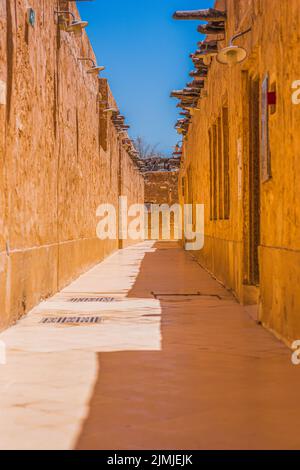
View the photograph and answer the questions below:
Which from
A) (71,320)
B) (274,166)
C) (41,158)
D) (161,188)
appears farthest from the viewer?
(161,188)

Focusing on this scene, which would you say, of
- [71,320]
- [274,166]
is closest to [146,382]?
[274,166]

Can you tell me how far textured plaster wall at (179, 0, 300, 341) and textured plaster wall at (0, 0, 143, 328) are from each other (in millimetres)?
2380

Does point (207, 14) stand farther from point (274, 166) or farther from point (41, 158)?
point (274, 166)

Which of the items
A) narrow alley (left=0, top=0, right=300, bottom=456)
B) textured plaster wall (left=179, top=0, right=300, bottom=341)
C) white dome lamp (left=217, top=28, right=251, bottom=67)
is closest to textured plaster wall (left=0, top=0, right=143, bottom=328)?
narrow alley (left=0, top=0, right=300, bottom=456)

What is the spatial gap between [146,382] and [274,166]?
8.72ft

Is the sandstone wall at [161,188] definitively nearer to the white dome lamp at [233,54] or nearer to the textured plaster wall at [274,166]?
the textured plaster wall at [274,166]

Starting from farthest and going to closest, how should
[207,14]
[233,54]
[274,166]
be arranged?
1. [207,14]
2. [233,54]
3. [274,166]

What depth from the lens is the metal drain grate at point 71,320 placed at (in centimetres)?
672

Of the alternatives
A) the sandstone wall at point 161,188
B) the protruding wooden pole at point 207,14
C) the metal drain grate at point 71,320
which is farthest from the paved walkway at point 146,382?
the sandstone wall at point 161,188

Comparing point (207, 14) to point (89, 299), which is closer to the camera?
point (89, 299)

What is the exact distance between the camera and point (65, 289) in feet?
34.3

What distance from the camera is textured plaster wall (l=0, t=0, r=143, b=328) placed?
21.3ft

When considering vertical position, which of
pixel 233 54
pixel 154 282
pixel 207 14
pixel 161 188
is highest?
pixel 207 14

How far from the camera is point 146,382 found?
4.10 meters
